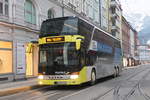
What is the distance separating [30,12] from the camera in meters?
25.4

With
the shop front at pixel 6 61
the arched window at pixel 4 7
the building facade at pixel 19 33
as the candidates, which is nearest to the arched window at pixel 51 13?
the building facade at pixel 19 33

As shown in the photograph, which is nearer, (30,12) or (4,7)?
(4,7)

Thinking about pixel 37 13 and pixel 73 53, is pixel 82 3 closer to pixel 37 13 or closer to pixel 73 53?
pixel 37 13

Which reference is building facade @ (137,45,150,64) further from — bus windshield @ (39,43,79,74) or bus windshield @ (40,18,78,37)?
bus windshield @ (39,43,79,74)

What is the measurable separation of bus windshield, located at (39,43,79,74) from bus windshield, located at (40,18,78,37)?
2.45ft

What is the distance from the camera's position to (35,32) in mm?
25391

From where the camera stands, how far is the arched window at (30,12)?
81.0 feet

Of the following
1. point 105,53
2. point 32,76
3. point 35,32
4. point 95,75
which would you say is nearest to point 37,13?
point 35,32

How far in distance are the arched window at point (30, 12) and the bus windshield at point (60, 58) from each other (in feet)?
32.2

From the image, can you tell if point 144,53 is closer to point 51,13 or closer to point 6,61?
point 51,13

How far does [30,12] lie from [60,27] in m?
10.3

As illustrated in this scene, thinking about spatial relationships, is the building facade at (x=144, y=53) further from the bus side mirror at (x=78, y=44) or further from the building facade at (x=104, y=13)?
the bus side mirror at (x=78, y=44)

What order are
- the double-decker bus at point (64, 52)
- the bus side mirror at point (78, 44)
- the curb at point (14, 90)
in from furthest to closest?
the double-decker bus at point (64, 52) → the bus side mirror at point (78, 44) → the curb at point (14, 90)

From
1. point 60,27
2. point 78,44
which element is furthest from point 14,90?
point 60,27
